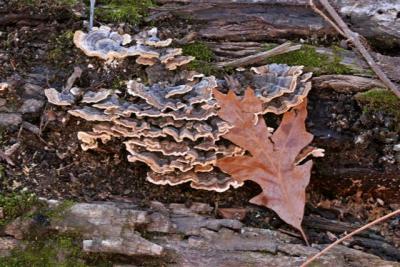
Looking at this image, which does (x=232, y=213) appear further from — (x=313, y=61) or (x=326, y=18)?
(x=326, y=18)

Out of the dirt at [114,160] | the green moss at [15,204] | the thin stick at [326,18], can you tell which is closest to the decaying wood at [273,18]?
the thin stick at [326,18]

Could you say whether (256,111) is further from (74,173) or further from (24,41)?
(24,41)

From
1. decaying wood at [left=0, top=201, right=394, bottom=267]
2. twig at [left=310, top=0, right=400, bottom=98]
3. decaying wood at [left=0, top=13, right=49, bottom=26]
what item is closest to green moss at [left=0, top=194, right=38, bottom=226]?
decaying wood at [left=0, top=201, right=394, bottom=267]

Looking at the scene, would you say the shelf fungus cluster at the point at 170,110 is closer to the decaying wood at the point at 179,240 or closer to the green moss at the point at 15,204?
the decaying wood at the point at 179,240

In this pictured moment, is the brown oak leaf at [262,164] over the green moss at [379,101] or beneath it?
beneath

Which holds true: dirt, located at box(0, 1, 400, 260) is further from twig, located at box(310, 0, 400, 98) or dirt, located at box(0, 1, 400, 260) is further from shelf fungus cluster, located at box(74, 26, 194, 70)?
twig, located at box(310, 0, 400, 98)
